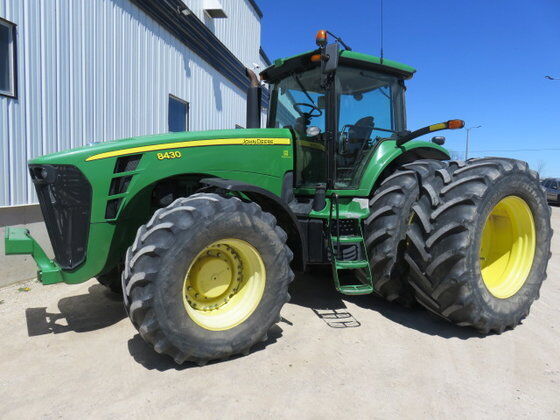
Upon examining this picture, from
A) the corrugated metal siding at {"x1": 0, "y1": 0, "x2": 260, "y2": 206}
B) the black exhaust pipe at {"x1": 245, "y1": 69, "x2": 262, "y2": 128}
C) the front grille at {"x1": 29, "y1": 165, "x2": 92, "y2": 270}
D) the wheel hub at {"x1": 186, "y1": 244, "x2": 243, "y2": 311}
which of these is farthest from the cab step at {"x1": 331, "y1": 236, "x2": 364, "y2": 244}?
the corrugated metal siding at {"x1": 0, "y1": 0, "x2": 260, "y2": 206}

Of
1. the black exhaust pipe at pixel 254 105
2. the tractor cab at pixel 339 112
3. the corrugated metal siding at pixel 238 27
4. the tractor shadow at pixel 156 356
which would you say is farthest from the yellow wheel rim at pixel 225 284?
the corrugated metal siding at pixel 238 27

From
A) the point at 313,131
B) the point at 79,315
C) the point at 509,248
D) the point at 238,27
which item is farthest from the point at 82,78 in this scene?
the point at 238,27

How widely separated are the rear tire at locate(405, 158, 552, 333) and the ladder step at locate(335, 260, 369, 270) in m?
0.37

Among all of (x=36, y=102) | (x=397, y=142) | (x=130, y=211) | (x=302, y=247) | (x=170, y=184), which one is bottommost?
(x=302, y=247)

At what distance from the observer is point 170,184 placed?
133 inches

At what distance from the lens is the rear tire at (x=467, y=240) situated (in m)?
3.12

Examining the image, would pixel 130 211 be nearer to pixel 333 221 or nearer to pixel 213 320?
pixel 213 320

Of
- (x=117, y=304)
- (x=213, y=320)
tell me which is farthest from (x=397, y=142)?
(x=117, y=304)

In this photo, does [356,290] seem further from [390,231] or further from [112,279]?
[112,279]

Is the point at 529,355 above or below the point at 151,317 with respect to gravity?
below

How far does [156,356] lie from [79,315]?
123 cm

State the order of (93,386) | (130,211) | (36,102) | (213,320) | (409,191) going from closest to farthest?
(93,386), (213,320), (130,211), (409,191), (36,102)

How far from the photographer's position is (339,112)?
3.78 m

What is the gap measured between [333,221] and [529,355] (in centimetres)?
179
